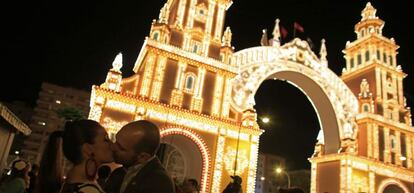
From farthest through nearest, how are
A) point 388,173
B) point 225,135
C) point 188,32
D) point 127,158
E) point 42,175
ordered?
1. point 388,173
2. point 188,32
3. point 225,135
4. point 42,175
5. point 127,158

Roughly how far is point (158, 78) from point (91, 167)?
58.1ft

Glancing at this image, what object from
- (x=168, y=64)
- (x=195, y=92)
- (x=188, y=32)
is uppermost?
(x=188, y=32)

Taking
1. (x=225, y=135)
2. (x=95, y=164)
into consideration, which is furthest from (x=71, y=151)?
(x=225, y=135)

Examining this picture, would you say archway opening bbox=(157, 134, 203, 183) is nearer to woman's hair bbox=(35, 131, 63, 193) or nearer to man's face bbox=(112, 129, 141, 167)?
woman's hair bbox=(35, 131, 63, 193)

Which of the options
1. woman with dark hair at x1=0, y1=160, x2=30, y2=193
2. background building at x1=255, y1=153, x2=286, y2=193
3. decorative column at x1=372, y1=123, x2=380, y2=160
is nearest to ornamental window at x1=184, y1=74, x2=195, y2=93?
woman with dark hair at x1=0, y1=160, x2=30, y2=193

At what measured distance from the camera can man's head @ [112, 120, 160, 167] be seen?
3186mm

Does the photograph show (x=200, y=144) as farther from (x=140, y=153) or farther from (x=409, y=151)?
(x=409, y=151)

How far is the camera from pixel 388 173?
2694 centimetres

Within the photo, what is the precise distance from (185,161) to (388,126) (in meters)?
17.2

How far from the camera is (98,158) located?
3.21 m

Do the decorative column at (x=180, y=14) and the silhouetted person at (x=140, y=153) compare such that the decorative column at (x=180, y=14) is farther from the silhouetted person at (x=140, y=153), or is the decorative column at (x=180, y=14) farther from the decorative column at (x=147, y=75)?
the silhouetted person at (x=140, y=153)

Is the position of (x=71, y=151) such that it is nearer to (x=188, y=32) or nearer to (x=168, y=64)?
(x=168, y=64)

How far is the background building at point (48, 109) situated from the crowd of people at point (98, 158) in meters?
62.3

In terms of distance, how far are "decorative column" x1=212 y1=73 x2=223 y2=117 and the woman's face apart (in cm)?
1796
